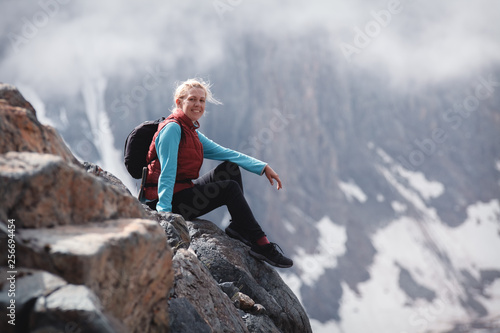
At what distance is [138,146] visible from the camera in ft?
20.6

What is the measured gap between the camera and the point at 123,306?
320cm

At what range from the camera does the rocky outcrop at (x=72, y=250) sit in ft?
8.45

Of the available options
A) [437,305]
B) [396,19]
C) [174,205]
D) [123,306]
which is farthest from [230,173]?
[396,19]

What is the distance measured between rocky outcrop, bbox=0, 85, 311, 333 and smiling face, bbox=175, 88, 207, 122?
2467 mm

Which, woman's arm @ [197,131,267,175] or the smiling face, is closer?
the smiling face

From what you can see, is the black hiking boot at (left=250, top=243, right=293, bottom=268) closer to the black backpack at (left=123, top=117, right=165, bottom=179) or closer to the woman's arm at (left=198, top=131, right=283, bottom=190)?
the woman's arm at (left=198, top=131, right=283, bottom=190)

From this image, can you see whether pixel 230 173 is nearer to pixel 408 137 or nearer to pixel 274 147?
pixel 274 147

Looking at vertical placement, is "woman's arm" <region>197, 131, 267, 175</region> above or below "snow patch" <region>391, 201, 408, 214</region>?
below

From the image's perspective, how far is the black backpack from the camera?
623 centimetres

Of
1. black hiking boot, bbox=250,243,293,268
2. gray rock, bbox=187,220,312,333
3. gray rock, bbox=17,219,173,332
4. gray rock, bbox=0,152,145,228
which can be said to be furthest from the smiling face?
gray rock, bbox=17,219,173,332

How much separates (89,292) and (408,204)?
9490cm

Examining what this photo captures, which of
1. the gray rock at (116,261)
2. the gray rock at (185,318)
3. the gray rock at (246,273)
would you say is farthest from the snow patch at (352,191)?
the gray rock at (116,261)

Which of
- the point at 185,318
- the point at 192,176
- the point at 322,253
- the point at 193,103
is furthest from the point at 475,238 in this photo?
the point at 185,318

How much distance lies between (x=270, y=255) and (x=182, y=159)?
5.63 ft
